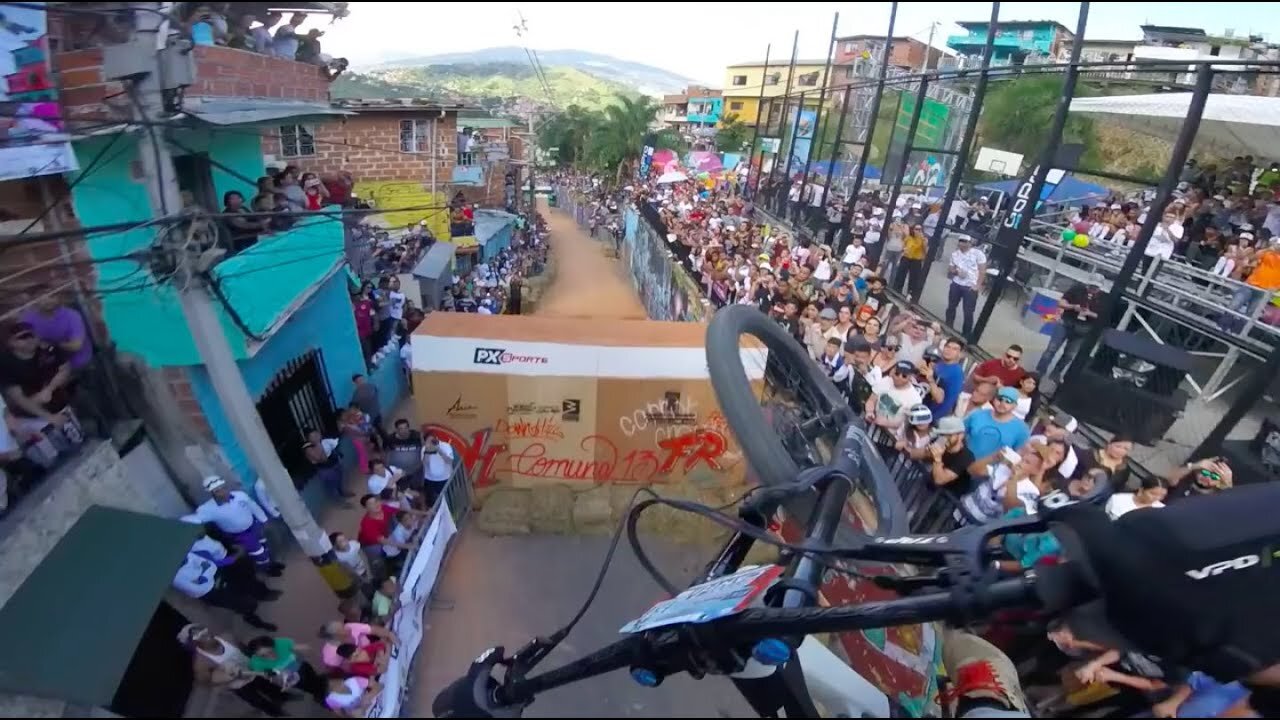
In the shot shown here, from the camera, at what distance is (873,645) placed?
3891mm

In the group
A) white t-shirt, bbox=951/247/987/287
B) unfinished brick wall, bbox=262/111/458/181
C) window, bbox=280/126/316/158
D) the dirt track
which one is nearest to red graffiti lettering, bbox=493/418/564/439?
white t-shirt, bbox=951/247/987/287

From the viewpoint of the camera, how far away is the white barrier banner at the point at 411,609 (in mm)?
4352

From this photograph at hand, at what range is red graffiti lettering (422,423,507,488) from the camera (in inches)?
285

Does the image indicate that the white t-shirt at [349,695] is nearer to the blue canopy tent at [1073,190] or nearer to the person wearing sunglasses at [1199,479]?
the person wearing sunglasses at [1199,479]

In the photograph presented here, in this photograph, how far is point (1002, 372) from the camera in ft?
20.6

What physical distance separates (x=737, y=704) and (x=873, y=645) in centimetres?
147

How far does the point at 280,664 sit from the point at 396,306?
8.42m

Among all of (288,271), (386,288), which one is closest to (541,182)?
(386,288)

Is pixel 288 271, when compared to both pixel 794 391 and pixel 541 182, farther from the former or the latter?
pixel 541 182

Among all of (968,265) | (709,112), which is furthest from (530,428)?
(709,112)

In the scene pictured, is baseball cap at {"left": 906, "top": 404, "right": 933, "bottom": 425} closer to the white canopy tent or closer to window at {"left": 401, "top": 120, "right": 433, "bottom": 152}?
the white canopy tent

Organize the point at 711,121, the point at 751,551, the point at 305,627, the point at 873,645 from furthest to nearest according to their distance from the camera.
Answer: the point at 711,121, the point at 305,627, the point at 873,645, the point at 751,551

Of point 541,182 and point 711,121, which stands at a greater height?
point 711,121

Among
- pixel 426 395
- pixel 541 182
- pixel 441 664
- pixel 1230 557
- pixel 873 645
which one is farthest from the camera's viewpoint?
pixel 541 182
